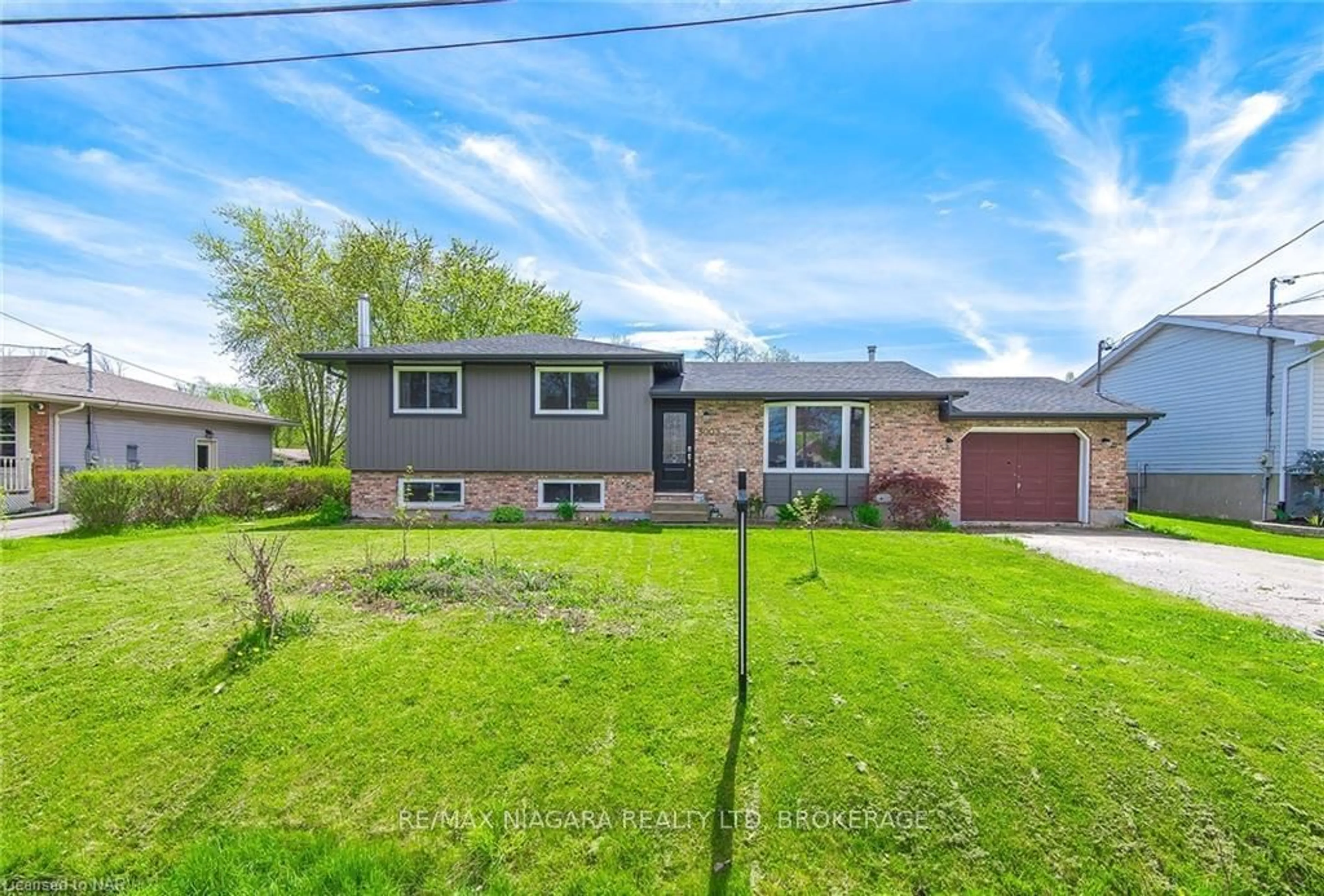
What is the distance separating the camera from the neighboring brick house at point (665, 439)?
12.2 meters

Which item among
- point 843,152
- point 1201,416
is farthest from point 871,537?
point 1201,416

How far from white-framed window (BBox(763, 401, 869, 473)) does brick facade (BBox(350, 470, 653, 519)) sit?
303 cm

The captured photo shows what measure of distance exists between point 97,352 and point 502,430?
753 inches

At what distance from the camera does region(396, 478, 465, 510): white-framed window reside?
12.4 metres

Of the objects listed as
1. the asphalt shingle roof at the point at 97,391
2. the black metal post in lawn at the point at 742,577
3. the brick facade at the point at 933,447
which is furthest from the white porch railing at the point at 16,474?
the black metal post in lawn at the point at 742,577

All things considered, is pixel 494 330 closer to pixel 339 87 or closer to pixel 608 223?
pixel 608 223

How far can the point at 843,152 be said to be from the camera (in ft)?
34.7

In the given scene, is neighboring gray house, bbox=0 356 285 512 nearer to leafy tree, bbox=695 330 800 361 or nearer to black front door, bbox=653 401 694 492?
black front door, bbox=653 401 694 492

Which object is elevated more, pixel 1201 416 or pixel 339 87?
pixel 339 87

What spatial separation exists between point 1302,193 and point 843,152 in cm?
846

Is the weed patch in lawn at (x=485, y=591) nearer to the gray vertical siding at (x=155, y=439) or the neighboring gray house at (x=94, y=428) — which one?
the neighboring gray house at (x=94, y=428)

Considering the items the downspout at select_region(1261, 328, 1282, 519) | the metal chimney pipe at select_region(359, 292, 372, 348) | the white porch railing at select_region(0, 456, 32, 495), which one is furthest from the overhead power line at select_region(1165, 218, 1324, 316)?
the white porch railing at select_region(0, 456, 32, 495)

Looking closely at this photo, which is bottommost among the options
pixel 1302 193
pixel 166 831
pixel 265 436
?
pixel 166 831

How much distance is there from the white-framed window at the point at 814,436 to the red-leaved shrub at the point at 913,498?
696mm
